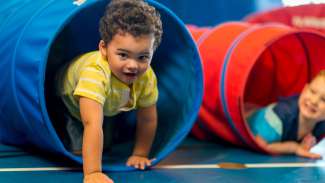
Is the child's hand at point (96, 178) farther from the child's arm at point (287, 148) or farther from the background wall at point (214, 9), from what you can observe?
the background wall at point (214, 9)

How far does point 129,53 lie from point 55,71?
542 mm

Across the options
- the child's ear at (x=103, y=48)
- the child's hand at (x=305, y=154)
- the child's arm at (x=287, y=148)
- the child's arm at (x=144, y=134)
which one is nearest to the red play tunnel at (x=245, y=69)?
the child's arm at (x=287, y=148)

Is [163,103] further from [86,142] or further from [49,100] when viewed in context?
[86,142]

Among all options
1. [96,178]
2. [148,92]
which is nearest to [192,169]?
[148,92]

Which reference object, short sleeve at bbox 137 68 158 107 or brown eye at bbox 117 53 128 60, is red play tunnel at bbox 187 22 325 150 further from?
brown eye at bbox 117 53 128 60

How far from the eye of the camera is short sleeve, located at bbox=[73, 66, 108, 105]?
5.04 ft

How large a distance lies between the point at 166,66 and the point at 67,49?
0.39 metres

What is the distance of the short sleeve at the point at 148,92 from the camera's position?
1.74 m

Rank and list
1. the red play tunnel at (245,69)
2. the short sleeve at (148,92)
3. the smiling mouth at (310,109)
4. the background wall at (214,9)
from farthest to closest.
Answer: the background wall at (214,9), the smiling mouth at (310,109), the red play tunnel at (245,69), the short sleeve at (148,92)

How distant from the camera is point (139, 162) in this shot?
1771 millimetres

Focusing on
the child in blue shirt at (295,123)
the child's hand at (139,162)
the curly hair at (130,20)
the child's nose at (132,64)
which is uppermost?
the curly hair at (130,20)

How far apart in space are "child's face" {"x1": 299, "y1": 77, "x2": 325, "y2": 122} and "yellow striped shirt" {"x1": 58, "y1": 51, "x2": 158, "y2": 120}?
727mm

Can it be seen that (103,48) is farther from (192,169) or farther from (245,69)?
(245,69)

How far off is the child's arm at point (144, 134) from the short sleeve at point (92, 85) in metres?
0.27
